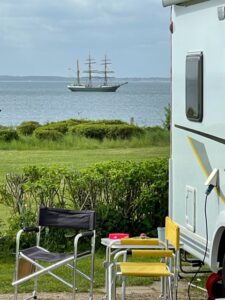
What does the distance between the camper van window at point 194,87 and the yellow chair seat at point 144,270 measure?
0.98 m

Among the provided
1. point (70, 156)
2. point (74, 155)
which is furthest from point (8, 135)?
point (70, 156)

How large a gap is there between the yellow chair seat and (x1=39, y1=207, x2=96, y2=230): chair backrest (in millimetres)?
624

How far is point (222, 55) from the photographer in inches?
203

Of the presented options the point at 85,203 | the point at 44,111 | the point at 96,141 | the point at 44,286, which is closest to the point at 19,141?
the point at 96,141

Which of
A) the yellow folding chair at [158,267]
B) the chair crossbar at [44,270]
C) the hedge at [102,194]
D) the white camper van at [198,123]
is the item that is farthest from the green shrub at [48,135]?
the yellow folding chair at [158,267]

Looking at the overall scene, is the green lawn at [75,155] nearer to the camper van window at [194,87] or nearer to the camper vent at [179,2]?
the camper vent at [179,2]

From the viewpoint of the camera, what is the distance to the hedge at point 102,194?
7.90 metres

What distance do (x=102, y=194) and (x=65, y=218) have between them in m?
1.81

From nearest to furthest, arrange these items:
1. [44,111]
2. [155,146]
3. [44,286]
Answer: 1. [44,286]
2. [155,146]
3. [44,111]

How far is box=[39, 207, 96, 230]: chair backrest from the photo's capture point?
6.12 m

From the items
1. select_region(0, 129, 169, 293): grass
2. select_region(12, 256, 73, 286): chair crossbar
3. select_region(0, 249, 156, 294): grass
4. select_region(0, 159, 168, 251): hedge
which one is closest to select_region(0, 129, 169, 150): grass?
select_region(0, 129, 169, 293): grass

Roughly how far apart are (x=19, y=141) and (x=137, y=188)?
10.2 metres

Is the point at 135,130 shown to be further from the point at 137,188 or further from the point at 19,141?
the point at 137,188

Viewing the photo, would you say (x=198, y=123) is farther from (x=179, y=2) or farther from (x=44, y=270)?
(x=44, y=270)
